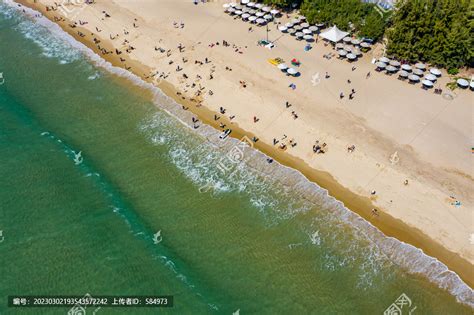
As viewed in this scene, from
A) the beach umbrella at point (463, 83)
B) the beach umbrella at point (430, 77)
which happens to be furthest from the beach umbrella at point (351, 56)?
the beach umbrella at point (463, 83)

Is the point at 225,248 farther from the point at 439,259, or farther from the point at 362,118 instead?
the point at 362,118

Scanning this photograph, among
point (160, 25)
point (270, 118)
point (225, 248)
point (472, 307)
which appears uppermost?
point (160, 25)

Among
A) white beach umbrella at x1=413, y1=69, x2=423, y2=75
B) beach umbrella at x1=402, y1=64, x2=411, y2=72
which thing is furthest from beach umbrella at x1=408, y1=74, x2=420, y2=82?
beach umbrella at x1=402, y1=64, x2=411, y2=72

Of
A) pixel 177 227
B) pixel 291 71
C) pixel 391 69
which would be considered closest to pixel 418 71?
pixel 391 69

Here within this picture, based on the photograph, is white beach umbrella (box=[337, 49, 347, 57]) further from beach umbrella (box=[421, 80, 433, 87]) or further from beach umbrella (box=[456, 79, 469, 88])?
beach umbrella (box=[456, 79, 469, 88])

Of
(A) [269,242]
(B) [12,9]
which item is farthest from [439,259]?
(B) [12,9]

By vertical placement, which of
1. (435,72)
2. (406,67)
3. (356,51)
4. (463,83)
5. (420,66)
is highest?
(356,51)

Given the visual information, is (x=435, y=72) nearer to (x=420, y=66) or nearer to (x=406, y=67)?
(x=420, y=66)
